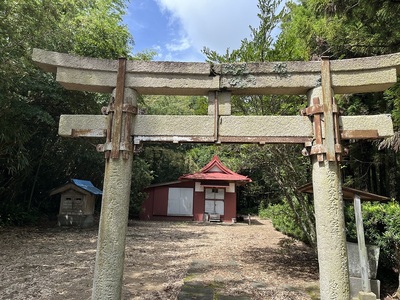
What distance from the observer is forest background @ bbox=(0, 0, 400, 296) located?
591cm

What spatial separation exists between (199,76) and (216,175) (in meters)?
13.6

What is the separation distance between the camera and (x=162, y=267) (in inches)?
249

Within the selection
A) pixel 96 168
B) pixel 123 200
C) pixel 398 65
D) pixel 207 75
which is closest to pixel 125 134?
pixel 123 200

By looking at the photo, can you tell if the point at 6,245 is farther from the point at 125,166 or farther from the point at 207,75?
the point at 207,75

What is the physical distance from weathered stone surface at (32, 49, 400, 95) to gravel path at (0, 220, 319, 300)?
3.22 m

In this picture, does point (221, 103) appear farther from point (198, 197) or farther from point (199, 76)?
point (198, 197)

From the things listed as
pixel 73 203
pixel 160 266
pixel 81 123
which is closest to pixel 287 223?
pixel 160 266

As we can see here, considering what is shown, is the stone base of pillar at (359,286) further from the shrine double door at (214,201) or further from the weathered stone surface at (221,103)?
the shrine double door at (214,201)

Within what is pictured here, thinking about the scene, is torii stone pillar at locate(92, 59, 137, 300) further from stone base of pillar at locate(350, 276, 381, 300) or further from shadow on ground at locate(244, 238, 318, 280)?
shadow on ground at locate(244, 238, 318, 280)

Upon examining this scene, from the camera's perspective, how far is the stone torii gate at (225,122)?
3088 millimetres

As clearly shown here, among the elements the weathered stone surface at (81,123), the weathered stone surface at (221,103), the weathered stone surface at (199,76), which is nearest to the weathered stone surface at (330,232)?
the weathered stone surface at (199,76)

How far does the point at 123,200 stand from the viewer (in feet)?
10.7

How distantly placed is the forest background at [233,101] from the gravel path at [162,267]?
122cm

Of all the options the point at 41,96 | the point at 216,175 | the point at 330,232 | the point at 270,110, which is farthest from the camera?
the point at 216,175
